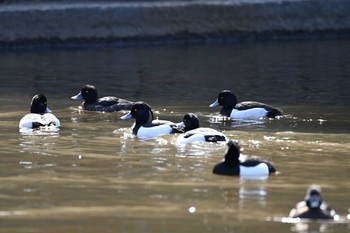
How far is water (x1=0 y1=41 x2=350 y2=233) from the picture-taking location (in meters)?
12.8

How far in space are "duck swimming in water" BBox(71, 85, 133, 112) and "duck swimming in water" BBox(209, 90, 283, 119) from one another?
177 cm

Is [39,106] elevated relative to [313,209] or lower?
elevated

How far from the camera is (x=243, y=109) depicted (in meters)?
22.2

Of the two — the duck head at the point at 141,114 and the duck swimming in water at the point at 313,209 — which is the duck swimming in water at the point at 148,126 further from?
the duck swimming in water at the point at 313,209

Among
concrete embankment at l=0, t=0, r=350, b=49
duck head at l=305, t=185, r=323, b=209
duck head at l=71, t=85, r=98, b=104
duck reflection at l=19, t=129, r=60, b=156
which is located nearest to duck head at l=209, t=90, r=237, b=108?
duck head at l=71, t=85, r=98, b=104

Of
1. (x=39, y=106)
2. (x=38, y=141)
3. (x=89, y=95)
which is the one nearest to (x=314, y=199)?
(x=38, y=141)

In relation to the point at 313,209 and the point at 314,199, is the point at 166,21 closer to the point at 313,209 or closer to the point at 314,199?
the point at 313,209

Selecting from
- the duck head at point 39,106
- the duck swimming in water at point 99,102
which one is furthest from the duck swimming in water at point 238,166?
the duck swimming in water at point 99,102

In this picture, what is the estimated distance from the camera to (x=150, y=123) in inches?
773

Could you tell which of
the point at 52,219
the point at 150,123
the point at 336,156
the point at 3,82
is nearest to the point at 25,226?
the point at 52,219

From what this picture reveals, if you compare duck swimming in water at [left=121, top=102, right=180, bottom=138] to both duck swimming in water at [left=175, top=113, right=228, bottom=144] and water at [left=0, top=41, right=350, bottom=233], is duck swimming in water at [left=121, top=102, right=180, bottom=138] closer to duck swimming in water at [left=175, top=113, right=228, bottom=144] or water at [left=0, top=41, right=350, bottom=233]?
water at [left=0, top=41, right=350, bottom=233]

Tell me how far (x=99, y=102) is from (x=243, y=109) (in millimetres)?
3084

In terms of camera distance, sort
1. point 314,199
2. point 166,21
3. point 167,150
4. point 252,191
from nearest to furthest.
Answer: point 314,199 < point 252,191 < point 167,150 < point 166,21

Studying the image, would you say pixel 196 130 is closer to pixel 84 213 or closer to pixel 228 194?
pixel 228 194
